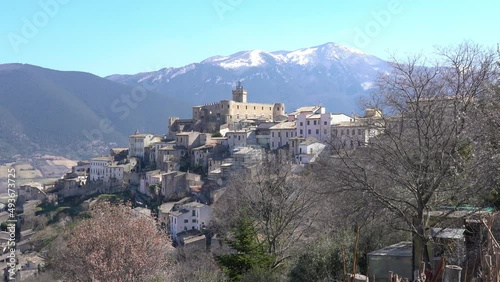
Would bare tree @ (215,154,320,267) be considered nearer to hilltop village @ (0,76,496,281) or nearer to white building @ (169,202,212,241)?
hilltop village @ (0,76,496,281)

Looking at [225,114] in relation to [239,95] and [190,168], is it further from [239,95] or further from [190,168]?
[190,168]

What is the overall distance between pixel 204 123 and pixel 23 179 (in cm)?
4023

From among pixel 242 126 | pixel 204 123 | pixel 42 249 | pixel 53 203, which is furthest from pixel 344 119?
pixel 53 203

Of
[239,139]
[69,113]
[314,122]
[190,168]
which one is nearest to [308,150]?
[314,122]

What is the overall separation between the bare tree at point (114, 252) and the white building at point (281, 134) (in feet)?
130

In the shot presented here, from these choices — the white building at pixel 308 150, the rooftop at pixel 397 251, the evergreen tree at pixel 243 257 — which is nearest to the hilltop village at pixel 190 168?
the white building at pixel 308 150

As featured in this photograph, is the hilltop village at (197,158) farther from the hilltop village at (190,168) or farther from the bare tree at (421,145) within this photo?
the bare tree at (421,145)

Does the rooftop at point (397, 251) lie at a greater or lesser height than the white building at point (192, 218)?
greater

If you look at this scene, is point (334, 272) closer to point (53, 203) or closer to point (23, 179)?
point (53, 203)

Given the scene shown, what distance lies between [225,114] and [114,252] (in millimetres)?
57830

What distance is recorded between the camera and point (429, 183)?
10.7 metres

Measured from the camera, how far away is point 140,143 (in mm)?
77062

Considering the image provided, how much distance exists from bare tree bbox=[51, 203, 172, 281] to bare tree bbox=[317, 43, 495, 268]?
9520mm

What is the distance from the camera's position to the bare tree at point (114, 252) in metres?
18.9
